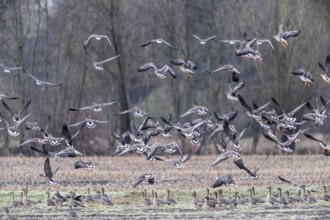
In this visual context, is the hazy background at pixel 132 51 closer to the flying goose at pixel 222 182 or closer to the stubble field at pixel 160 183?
the stubble field at pixel 160 183

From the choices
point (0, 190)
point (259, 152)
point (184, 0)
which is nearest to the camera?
point (0, 190)

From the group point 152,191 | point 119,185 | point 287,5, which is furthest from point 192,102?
point 152,191

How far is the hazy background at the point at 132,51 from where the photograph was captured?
151ft

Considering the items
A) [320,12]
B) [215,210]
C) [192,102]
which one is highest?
[320,12]

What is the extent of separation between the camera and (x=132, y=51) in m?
50.3

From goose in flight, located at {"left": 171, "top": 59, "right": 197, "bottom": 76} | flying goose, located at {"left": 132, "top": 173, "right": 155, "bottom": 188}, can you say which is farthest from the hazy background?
A: flying goose, located at {"left": 132, "top": 173, "right": 155, "bottom": 188}

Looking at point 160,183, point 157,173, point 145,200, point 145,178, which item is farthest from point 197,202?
point 157,173

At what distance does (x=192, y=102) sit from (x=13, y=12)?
339 inches

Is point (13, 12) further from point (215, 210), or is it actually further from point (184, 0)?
point (215, 210)

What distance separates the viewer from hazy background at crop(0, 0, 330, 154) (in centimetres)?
4612

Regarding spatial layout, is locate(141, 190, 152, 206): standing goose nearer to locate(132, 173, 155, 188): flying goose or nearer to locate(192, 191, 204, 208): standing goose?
locate(192, 191, 204, 208): standing goose

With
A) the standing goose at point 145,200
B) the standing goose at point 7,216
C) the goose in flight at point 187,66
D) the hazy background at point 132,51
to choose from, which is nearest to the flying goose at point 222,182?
the standing goose at point 145,200

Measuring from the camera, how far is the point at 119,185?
28.8m

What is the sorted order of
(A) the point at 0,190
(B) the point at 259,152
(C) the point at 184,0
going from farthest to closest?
(C) the point at 184,0 < (B) the point at 259,152 < (A) the point at 0,190
